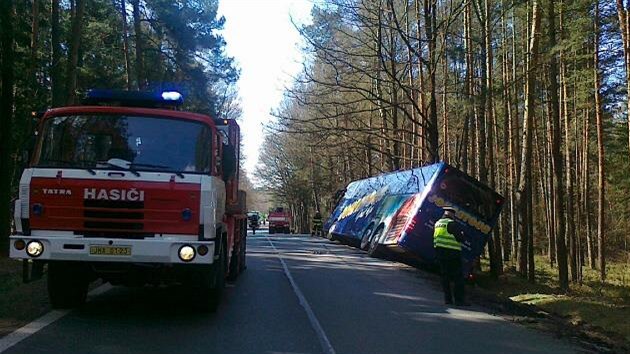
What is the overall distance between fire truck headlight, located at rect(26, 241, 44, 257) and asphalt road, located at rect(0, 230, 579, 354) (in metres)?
0.98

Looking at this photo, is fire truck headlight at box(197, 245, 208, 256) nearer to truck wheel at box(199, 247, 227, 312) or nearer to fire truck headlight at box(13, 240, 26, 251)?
truck wheel at box(199, 247, 227, 312)

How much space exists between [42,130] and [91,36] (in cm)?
2483

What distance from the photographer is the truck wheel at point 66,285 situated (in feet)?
32.5

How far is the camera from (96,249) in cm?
888

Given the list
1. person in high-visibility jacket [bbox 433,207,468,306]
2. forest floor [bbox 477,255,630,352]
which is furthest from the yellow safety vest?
forest floor [bbox 477,255,630,352]

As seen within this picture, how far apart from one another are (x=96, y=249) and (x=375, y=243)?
56.0 feet

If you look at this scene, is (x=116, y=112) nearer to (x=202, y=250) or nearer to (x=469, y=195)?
(x=202, y=250)

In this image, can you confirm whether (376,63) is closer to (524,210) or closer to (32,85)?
(524,210)

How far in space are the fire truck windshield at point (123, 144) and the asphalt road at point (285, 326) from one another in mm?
2180

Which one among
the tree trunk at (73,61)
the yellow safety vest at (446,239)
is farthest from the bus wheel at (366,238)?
the yellow safety vest at (446,239)

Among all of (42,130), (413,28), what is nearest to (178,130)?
(42,130)

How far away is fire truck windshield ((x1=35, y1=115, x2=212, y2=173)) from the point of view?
9.35m

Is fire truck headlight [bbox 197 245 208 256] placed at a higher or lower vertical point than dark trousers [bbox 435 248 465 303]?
higher

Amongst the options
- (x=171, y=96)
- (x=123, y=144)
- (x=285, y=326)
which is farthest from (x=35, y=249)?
(x=285, y=326)
